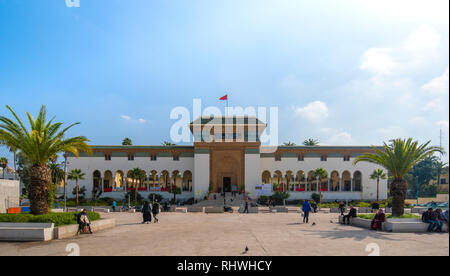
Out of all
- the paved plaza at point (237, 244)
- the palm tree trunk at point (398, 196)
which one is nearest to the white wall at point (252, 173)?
the palm tree trunk at point (398, 196)

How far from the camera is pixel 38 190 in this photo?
15891 millimetres

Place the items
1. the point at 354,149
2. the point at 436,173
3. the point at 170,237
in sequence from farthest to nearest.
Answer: the point at 436,173 < the point at 354,149 < the point at 170,237

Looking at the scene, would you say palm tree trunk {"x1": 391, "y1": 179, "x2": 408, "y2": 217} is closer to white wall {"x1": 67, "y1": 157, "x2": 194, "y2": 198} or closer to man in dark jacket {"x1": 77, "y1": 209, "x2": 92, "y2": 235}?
man in dark jacket {"x1": 77, "y1": 209, "x2": 92, "y2": 235}

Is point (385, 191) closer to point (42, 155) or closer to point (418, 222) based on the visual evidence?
point (418, 222)

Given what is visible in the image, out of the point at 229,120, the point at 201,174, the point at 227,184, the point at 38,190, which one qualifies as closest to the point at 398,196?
the point at 38,190

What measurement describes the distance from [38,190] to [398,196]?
18652 millimetres

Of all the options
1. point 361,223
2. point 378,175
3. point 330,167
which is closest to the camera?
point 361,223

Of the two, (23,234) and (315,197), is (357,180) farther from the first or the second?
(23,234)

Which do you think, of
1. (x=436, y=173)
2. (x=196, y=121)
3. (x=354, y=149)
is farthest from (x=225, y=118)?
(x=436, y=173)

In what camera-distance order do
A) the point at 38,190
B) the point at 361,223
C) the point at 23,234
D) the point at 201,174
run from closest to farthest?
1. the point at 23,234
2. the point at 38,190
3. the point at 361,223
4. the point at 201,174

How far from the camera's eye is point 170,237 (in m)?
13.5

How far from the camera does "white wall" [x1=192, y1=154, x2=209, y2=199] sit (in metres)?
48.7

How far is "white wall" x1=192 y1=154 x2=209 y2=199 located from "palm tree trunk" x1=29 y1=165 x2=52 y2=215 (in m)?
33.1
